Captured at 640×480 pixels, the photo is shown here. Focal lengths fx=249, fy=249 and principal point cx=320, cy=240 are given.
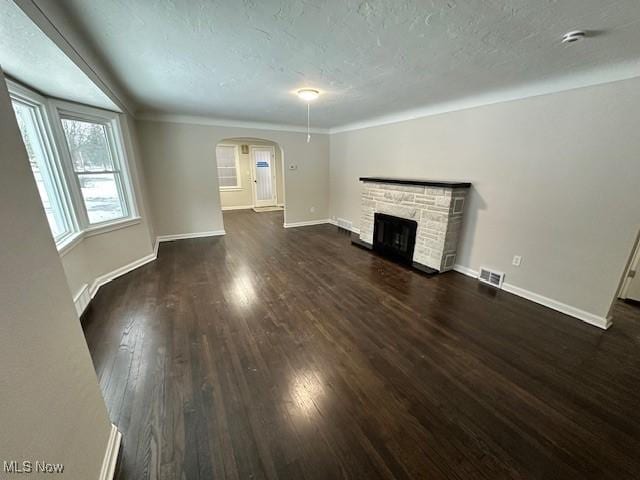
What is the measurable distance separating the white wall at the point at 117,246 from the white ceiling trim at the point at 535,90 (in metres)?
4.40

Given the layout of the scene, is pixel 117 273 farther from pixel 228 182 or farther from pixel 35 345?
pixel 228 182

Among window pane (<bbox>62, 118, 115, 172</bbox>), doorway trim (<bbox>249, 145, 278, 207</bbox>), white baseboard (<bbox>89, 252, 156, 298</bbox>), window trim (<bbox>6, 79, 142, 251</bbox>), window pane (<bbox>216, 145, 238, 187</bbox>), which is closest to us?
window trim (<bbox>6, 79, 142, 251</bbox>)

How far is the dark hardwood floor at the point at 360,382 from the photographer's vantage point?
4.41 ft

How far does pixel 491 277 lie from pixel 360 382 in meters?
2.58

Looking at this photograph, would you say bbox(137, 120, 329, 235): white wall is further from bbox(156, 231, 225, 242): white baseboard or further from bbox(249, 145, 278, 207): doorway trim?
bbox(249, 145, 278, 207): doorway trim

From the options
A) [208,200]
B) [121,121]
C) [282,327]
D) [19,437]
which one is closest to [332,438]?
[282,327]

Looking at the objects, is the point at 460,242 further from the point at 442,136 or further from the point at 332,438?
the point at 332,438

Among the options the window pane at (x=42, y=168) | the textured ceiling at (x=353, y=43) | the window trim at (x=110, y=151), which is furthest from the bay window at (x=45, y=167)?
the textured ceiling at (x=353, y=43)

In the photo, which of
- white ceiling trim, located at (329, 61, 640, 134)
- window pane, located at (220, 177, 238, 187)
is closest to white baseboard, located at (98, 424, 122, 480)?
white ceiling trim, located at (329, 61, 640, 134)

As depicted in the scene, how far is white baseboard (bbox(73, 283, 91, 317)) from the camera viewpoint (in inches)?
101

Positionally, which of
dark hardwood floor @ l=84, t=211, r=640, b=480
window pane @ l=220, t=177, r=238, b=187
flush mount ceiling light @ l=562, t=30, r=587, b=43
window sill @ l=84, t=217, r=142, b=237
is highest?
flush mount ceiling light @ l=562, t=30, r=587, b=43

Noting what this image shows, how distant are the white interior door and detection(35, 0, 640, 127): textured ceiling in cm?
545

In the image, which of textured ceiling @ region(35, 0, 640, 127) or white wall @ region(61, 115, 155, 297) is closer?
textured ceiling @ region(35, 0, 640, 127)

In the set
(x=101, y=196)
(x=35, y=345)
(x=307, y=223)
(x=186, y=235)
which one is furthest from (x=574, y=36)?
(x=186, y=235)
